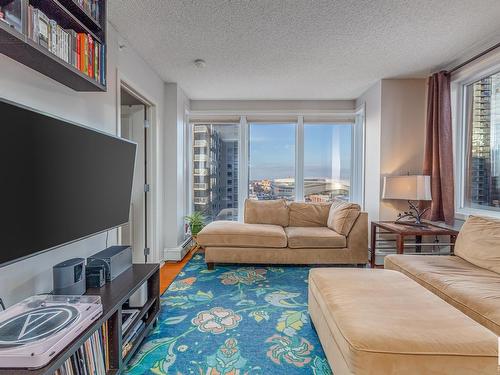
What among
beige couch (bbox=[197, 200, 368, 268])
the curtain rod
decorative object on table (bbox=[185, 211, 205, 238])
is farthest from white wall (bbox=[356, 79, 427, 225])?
decorative object on table (bbox=[185, 211, 205, 238])

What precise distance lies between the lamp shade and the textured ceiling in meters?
1.29

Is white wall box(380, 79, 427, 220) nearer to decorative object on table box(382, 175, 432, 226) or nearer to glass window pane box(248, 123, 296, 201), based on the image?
decorative object on table box(382, 175, 432, 226)

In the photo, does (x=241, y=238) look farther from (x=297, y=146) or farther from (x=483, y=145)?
(x=483, y=145)

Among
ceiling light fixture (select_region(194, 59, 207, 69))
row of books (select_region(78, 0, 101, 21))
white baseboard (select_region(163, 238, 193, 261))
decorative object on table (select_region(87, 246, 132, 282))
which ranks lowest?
white baseboard (select_region(163, 238, 193, 261))

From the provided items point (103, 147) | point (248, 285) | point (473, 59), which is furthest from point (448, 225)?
point (103, 147)

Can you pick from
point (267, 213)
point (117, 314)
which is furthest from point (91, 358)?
point (267, 213)

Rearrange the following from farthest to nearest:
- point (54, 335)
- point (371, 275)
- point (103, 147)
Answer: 1. point (371, 275)
2. point (103, 147)
3. point (54, 335)

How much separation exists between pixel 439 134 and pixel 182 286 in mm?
3302

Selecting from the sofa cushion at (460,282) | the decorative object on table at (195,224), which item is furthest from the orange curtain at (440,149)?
the decorative object on table at (195,224)

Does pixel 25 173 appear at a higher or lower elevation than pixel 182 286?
higher

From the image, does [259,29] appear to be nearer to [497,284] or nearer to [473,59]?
[473,59]

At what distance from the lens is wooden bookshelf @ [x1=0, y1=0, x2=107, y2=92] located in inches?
48.0

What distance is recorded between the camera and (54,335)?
104 cm

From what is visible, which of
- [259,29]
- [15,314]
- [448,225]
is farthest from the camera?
[448,225]
